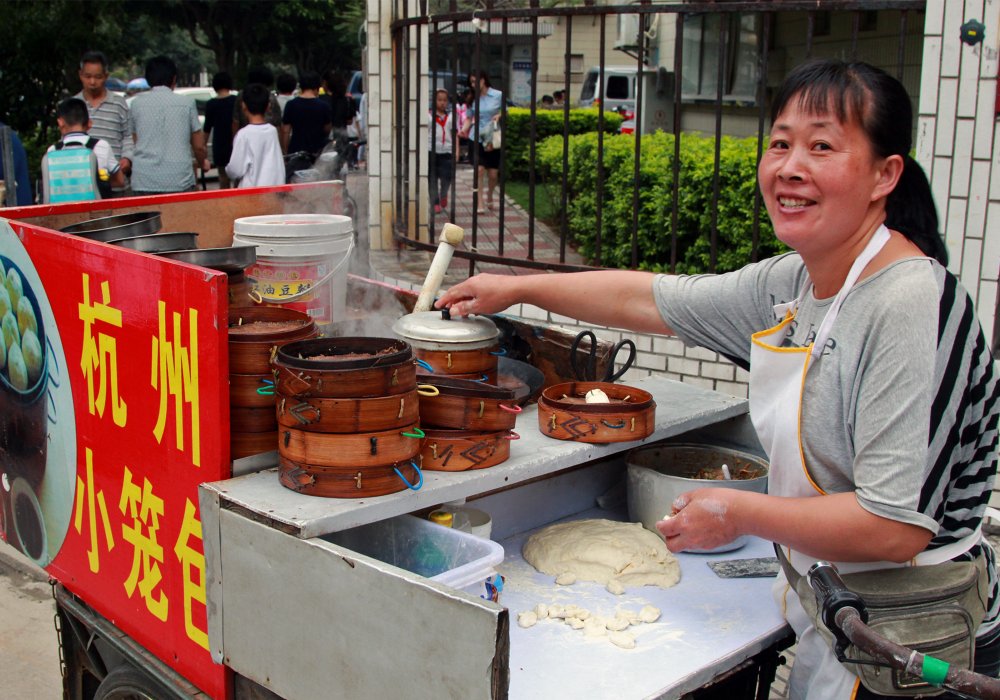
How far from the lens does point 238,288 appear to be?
2840mm

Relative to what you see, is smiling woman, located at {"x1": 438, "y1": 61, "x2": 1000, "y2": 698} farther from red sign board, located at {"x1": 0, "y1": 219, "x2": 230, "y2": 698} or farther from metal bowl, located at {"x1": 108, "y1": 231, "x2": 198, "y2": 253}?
metal bowl, located at {"x1": 108, "y1": 231, "x2": 198, "y2": 253}

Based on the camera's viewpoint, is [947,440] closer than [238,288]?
Yes

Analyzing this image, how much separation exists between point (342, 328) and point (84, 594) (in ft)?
3.59

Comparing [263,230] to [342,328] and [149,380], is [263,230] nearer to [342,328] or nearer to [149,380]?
[342,328]

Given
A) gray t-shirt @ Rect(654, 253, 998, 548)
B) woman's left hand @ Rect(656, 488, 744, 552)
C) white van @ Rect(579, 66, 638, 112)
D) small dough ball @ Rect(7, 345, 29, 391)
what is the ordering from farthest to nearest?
1. white van @ Rect(579, 66, 638, 112)
2. small dough ball @ Rect(7, 345, 29, 391)
3. woman's left hand @ Rect(656, 488, 744, 552)
4. gray t-shirt @ Rect(654, 253, 998, 548)

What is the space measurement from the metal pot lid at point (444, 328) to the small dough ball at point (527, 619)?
71 centimetres

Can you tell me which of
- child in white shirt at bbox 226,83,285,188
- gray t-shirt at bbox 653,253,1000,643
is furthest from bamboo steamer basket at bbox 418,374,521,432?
child in white shirt at bbox 226,83,285,188

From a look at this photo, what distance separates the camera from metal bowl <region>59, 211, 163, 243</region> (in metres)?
2.77

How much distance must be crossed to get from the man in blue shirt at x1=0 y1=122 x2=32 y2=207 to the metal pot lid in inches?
274

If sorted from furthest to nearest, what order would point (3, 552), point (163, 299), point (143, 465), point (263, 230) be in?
point (3, 552) < point (263, 230) < point (143, 465) < point (163, 299)

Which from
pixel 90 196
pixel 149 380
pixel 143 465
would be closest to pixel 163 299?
pixel 149 380

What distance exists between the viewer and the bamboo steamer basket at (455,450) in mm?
2283

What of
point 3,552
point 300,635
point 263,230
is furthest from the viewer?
point 3,552

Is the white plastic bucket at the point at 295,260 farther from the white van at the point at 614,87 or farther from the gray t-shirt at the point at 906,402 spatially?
the white van at the point at 614,87
